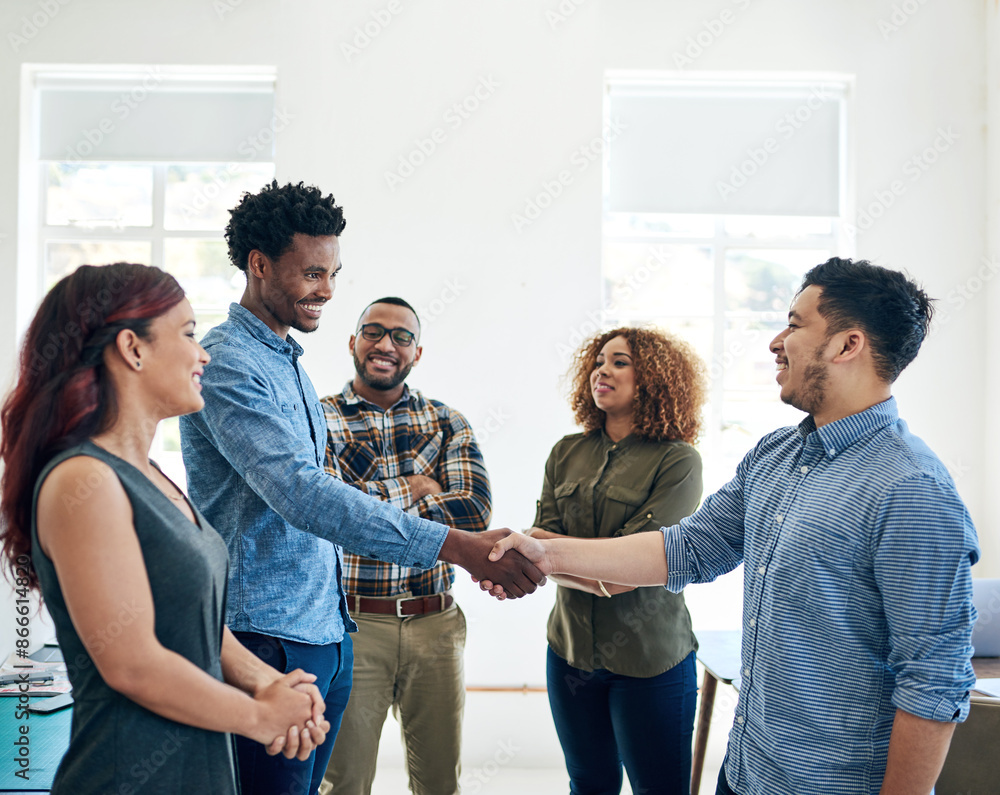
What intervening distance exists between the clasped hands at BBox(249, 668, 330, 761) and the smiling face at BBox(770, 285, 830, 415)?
98cm

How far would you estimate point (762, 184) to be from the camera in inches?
142

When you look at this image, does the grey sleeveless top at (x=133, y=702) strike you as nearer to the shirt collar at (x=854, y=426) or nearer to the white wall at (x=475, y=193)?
the shirt collar at (x=854, y=426)

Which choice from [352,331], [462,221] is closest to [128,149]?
[352,331]

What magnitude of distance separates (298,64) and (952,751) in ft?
11.7

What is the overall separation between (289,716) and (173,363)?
0.57 metres

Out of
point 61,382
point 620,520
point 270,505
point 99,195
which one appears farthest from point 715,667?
point 99,195

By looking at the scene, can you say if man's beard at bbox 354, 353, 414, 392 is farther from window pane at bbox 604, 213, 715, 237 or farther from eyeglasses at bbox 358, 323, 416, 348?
window pane at bbox 604, 213, 715, 237

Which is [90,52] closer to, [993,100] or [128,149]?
[128,149]

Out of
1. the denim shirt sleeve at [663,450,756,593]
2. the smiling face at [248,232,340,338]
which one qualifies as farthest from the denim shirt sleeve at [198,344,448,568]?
the denim shirt sleeve at [663,450,756,593]

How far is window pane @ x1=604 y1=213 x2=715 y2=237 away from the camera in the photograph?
3.76 m

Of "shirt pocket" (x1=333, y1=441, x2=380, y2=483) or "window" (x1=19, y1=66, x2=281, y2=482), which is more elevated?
Result: "window" (x1=19, y1=66, x2=281, y2=482)

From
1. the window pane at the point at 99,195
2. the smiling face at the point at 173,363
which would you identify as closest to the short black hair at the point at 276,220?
the smiling face at the point at 173,363

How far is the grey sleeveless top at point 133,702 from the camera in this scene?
39.8 inches

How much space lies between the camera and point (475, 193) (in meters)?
3.49
